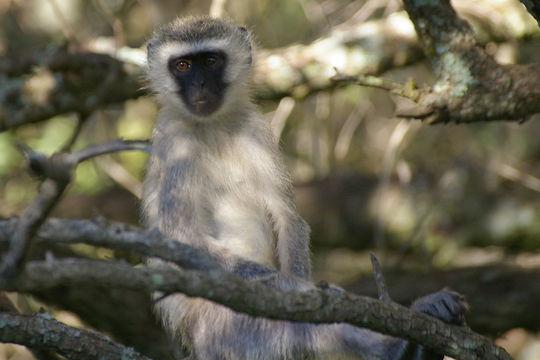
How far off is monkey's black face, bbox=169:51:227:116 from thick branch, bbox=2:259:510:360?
2135 mm

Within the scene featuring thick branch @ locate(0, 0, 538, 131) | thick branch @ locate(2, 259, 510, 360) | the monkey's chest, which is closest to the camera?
thick branch @ locate(2, 259, 510, 360)

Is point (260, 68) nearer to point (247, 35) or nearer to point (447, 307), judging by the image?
point (247, 35)

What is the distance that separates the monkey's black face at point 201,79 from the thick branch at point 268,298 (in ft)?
7.01

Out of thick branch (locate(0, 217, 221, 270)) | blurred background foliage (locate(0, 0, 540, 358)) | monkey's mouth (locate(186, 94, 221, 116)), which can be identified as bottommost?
blurred background foliage (locate(0, 0, 540, 358))

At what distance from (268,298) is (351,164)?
742 cm

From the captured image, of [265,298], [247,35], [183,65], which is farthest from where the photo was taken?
[247,35]

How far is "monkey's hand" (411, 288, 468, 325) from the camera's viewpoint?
4.12m

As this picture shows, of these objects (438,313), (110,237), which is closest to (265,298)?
(110,237)

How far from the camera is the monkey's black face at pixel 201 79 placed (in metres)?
5.06

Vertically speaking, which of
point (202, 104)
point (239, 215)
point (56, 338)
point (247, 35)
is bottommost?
point (239, 215)

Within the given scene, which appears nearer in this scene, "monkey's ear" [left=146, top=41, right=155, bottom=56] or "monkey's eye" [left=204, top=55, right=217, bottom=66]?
"monkey's eye" [left=204, top=55, right=217, bottom=66]

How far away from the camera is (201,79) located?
206 inches

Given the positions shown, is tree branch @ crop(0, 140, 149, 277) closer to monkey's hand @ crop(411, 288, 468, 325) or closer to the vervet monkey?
the vervet monkey

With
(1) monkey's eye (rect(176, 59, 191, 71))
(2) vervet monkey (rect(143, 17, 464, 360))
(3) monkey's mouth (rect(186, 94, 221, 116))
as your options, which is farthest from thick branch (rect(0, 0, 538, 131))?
(3) monkey's mouth (rect(186, 94, 221, 116))
